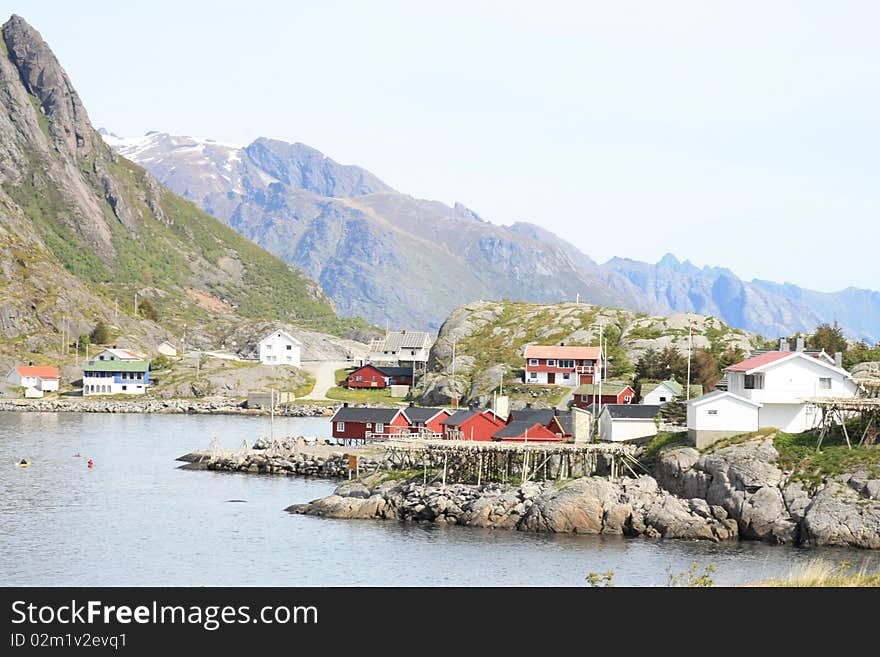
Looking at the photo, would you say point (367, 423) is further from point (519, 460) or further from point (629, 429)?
point (629, 429)

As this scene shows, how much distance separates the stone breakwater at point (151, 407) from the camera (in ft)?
511

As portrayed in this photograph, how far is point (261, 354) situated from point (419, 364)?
89.9ft

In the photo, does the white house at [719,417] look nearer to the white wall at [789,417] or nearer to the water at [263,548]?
the white wall at [789,417]

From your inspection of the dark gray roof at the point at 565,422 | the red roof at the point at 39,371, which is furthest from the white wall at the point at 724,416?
the red roof at the point at 39,371

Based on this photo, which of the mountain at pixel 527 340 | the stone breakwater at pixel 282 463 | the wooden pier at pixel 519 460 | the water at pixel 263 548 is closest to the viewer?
the water at pixel 263 548

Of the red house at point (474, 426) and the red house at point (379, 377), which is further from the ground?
the red house at point (379, 377)

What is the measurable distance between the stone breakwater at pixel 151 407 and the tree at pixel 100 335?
26494 mm

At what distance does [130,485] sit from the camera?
90.4 metres

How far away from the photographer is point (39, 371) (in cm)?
17150

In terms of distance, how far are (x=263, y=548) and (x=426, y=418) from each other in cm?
4266

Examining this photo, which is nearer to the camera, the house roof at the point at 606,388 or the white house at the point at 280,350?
the house roof at the point at 606,388

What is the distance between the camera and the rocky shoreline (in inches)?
2579
